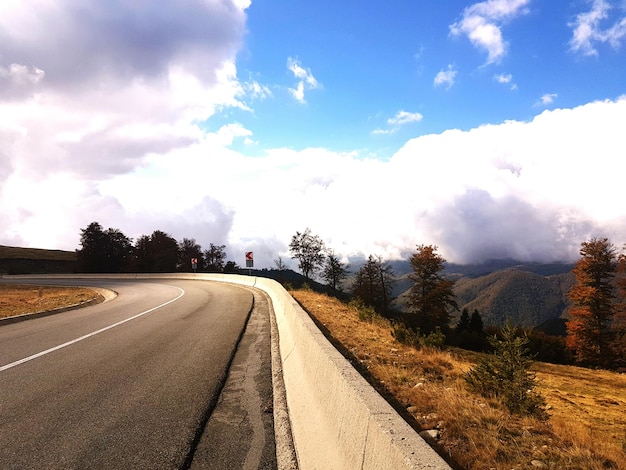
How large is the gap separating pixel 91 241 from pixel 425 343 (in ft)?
263

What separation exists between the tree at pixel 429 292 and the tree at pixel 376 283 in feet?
21.0

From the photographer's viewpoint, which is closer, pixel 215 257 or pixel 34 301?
pixel 34 301

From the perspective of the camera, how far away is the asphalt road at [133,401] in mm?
3789

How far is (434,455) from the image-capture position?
7.34 ft

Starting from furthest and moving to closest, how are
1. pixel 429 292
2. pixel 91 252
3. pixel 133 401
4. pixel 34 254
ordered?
pixel 34 254, pixel 91 252, pixel 429 292, pixel 133 401

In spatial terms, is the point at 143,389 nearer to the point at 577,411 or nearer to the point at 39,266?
the point at 577,411

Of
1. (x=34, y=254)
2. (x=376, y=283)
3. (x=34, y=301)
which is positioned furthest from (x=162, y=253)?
(x=34, y=301)

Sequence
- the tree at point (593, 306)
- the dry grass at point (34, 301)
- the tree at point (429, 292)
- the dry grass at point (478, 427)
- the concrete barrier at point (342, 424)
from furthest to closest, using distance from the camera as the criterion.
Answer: the tree at point (429, 292), the tree at point (593, 306), the dry grass at point (34, 301), the dry grass at point (478, 427), the concrete barrier at point (342, 424)

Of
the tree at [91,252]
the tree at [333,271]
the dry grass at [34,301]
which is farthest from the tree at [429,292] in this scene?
the tree at [91,252]

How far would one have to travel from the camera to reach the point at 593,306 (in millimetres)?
43688

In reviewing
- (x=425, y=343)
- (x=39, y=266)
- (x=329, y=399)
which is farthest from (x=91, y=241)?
(x=329, y=399)

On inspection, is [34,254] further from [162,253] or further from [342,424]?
[342,424]

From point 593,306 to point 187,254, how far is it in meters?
76.3

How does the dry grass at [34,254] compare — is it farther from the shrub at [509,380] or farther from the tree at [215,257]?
the shrub at [509,380]
